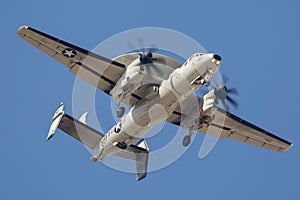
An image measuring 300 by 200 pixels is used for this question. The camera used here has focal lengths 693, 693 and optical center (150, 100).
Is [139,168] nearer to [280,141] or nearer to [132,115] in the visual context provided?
[132,115]

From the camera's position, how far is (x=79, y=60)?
4325 cm

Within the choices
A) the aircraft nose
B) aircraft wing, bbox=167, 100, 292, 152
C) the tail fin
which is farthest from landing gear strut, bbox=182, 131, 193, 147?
the tail fin

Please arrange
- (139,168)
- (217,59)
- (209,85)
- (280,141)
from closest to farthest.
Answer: (217,59)
(209,85)
(139,168)
(280,141)

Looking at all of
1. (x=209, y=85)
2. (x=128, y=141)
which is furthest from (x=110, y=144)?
(x=209, y=85)

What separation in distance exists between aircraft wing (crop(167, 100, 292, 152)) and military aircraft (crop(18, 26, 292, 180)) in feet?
0.23

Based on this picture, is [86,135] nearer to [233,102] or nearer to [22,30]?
[22,30]

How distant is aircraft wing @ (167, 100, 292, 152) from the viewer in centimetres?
4586

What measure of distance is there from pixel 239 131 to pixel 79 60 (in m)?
12.3

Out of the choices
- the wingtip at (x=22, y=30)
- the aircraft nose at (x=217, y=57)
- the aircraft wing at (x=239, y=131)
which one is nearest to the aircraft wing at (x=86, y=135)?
the aircraft wing at (x=239, y=131)

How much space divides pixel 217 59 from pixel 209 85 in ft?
9.54

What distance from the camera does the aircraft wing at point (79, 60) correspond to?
137ft

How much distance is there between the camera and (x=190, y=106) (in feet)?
141

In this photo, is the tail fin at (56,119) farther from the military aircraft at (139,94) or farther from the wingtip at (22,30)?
the wingtip at (22,30)

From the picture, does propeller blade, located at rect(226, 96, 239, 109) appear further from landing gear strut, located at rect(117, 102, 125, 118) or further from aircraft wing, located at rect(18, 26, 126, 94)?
aircraft wing, located at rect(18, 26, 126, 94)
